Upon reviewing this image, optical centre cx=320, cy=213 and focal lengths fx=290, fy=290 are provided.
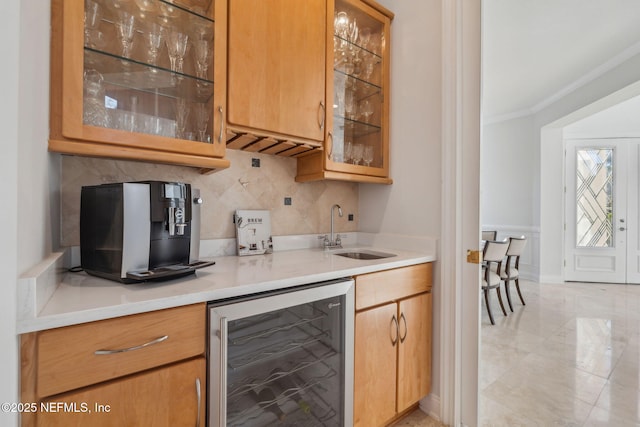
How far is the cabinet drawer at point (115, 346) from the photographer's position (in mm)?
691

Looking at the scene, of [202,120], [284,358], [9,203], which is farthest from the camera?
[202,120]

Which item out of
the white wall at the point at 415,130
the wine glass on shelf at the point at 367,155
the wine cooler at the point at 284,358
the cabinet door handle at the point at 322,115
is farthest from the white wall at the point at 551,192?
the wine cooler at the point at 284,358

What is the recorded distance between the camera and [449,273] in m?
1.64

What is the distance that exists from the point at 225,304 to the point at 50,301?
0.45 metres

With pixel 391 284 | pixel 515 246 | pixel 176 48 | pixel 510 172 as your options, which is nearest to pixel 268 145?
pixel 176 48

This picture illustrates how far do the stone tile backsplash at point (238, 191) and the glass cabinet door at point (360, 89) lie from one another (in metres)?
0.33

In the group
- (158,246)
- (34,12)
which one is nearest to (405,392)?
(158,246)

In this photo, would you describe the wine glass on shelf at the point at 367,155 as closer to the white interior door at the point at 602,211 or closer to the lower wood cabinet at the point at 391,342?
the lower wood cabinet at the point at 391,342

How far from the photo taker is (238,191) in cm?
169

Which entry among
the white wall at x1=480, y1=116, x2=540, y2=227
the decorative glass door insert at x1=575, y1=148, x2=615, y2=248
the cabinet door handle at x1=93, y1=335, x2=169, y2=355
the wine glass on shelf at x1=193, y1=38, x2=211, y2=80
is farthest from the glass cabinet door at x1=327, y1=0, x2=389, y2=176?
the decorative glass door insert at x1=575, y1=148, x2=615, y2=248

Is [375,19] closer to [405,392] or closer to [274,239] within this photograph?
[274,239]

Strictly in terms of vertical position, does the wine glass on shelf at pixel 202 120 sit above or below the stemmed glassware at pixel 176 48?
below

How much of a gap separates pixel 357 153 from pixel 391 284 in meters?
0.90

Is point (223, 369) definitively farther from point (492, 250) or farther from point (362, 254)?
point (492, 250)
